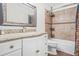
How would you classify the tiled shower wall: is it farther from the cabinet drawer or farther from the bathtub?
the cabinet drawer

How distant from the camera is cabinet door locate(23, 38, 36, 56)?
149cm

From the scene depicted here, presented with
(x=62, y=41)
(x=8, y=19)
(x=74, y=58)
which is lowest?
(x=74, y=58)

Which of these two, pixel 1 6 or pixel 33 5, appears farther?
pixel 33 5

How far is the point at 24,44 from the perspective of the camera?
4.88 feet

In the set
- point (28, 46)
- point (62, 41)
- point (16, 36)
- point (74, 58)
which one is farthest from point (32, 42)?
point (74, 58)

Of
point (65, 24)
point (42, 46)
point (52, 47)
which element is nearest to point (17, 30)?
point (42, 46)

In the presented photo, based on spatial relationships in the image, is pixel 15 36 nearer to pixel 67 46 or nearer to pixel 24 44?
pixel 24 44

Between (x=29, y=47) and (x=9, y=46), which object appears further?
(x=29, y=47)

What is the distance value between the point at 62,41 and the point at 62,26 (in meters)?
0.19

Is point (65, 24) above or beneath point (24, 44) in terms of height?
above

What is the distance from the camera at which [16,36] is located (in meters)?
1.40

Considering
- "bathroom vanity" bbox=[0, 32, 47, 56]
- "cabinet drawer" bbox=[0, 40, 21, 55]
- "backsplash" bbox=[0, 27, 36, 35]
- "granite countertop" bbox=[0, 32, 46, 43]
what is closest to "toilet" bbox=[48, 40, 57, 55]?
"bathroom vanity" bbox=[0, 32, 47, 56]

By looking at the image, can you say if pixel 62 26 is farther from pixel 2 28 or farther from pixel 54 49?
pixel 2 28

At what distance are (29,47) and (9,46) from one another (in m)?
0.27
